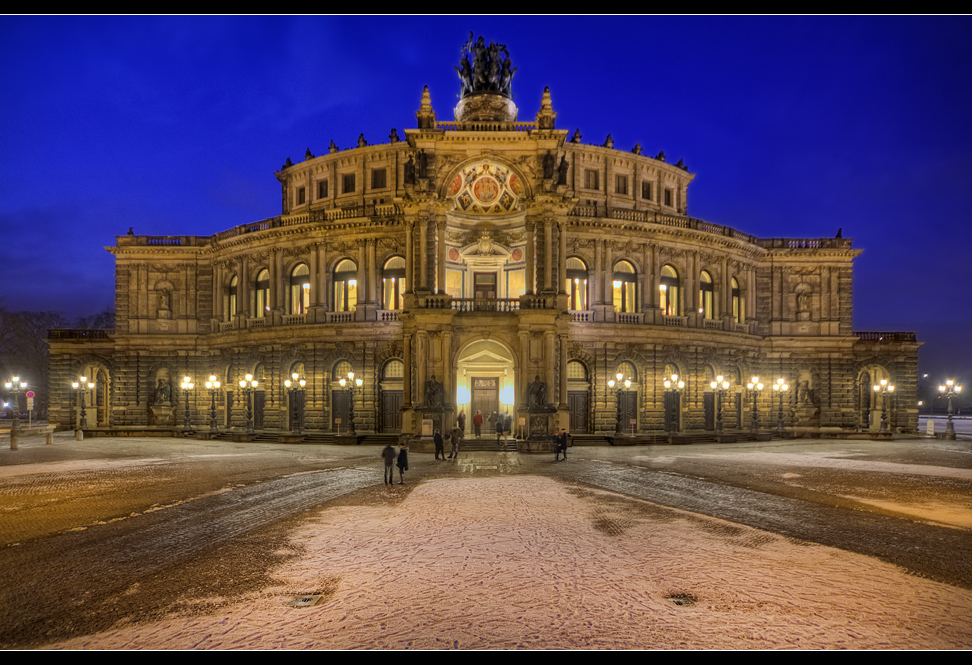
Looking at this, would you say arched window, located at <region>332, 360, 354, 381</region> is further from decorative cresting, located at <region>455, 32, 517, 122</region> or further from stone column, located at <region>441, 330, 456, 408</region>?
decorative cresting, located at <region>455, 32, 517, 122</region>

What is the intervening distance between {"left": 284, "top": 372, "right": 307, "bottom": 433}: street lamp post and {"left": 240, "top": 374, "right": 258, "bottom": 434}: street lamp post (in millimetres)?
2204

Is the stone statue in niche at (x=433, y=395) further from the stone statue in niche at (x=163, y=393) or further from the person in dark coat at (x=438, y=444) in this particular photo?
the stone statue in niche at (x=163, y=393)

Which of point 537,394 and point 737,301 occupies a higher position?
point 737,301

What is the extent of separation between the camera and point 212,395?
42406 millimetres

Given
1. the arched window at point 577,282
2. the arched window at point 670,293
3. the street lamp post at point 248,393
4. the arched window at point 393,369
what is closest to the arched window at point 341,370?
the arched window at point 393,369

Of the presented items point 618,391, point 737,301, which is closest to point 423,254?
point 618,391

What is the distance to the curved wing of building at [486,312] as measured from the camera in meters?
32.9

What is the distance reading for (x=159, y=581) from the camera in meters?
9.88

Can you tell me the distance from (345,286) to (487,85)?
1699 centimetres

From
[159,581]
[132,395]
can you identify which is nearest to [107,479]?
[159,581]

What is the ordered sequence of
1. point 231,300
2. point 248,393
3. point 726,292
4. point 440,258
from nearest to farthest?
point 440,258 → point 248,393 → point 726,292 → point 231,300

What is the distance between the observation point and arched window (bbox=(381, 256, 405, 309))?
1518 inches

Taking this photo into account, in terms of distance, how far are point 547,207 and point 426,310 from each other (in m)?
8.80

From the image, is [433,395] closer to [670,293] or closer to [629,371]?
[629,371]
